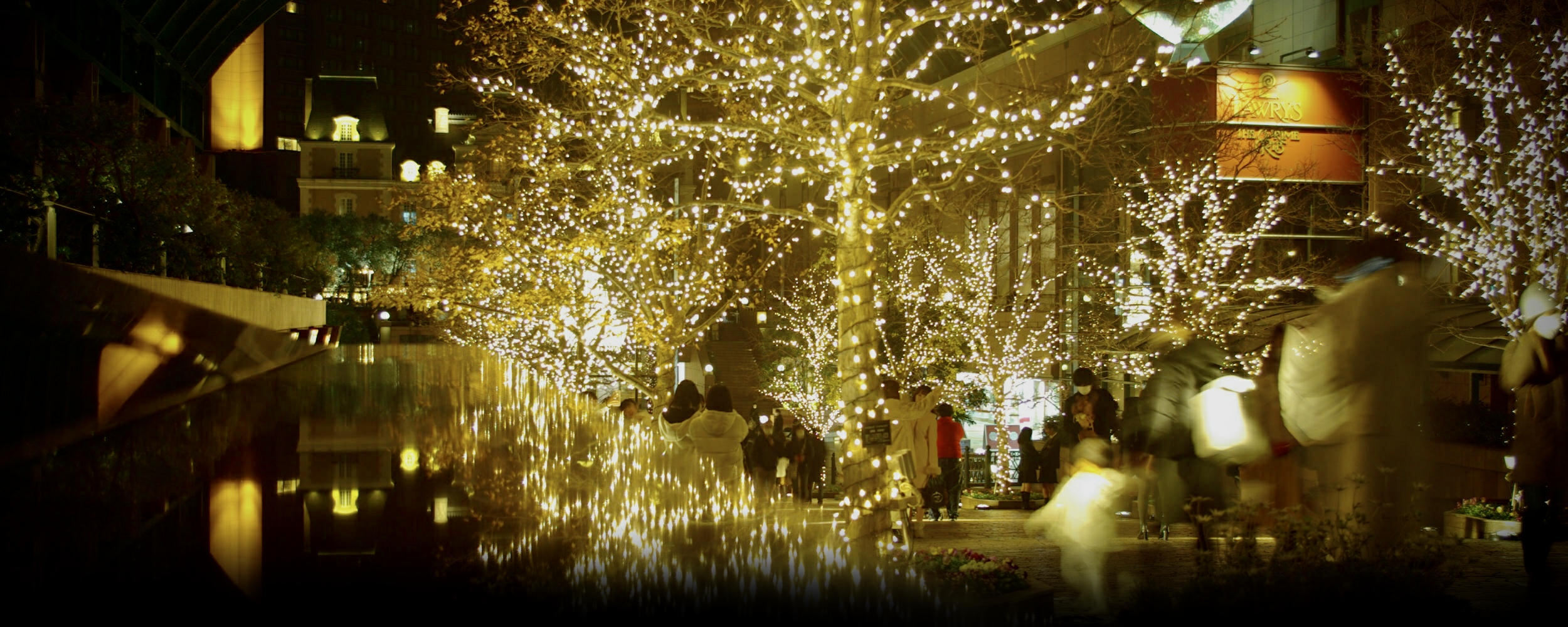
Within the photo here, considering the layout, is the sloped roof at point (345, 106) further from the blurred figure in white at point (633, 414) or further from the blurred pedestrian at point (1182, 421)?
the blurred pedestrian at point (1182, 421)

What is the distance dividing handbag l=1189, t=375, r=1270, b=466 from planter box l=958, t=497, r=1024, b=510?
11.4 meters

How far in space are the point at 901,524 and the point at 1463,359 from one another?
13489 millimetres

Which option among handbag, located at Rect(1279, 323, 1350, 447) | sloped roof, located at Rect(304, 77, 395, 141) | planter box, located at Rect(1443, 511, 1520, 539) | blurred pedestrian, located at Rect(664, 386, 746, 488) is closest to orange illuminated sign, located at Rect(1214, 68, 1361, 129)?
planter box, located at Rect(1443, 511, 1520, 539)

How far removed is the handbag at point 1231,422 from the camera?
5.66 m

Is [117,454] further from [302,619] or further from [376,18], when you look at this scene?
[376,18]

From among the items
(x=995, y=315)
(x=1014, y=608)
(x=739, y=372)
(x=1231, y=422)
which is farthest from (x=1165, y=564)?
(x=739, y=372)

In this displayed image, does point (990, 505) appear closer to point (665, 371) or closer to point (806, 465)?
point (806, 465)

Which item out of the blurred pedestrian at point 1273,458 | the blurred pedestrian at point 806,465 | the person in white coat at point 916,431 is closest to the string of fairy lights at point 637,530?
the person in white coat at point 916,431

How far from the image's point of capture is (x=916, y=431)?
9906 millimetres

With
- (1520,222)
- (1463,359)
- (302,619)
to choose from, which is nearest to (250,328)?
(302,619)

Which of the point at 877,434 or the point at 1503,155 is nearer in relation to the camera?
the point at 877,434

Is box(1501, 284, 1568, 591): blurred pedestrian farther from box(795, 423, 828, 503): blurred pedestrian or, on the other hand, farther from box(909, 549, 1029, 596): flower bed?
box(795, 423, 828, 503): blurred pedestrian

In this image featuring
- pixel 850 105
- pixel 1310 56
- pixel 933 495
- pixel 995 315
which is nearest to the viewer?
pixel 850 105

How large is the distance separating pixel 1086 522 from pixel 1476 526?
5.38m
